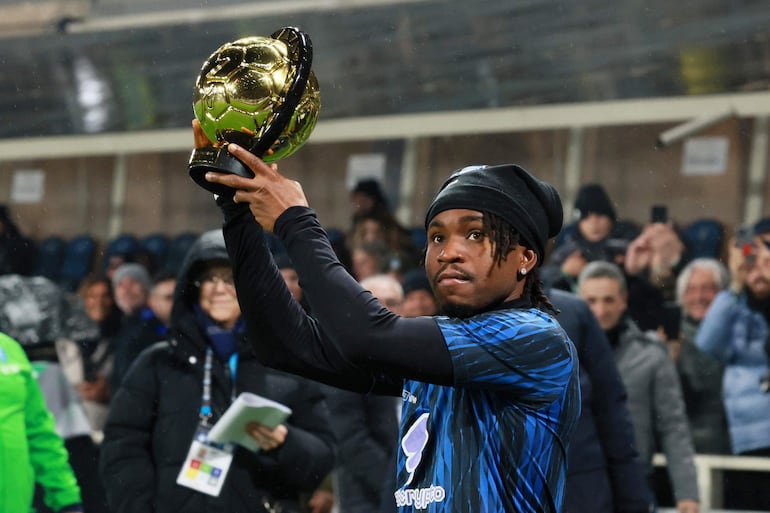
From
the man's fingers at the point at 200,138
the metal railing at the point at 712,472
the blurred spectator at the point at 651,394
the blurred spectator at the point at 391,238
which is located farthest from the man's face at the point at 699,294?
the man's fingers at the point at 200,138

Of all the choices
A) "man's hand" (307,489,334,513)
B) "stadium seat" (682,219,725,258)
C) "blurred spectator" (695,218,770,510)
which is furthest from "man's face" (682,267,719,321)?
"man's hand" (307,489,334,513)

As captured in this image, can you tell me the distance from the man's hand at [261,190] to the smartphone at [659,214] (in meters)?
5.43

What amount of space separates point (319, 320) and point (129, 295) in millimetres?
5533

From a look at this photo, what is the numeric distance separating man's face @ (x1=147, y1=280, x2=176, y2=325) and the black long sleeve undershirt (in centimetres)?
425

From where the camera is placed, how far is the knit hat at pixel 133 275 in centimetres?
786

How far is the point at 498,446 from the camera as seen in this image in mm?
2455

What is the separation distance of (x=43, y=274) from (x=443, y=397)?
273 inches

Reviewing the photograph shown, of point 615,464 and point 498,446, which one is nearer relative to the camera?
point 498,446

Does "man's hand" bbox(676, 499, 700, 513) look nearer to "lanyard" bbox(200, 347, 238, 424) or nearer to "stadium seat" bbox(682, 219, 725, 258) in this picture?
"stadium seat" bbox(682, 219, 725, 258)

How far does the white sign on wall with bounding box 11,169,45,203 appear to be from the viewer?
1021 centimetres

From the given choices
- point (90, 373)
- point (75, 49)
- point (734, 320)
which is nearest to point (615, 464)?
point (734, 320)

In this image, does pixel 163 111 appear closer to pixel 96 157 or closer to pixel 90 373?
pixel 96 157

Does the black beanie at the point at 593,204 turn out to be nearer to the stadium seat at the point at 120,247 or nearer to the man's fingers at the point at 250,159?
the stadium seat at the point at 120,247

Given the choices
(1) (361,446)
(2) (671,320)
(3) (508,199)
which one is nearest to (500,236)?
(3) (508,199)
